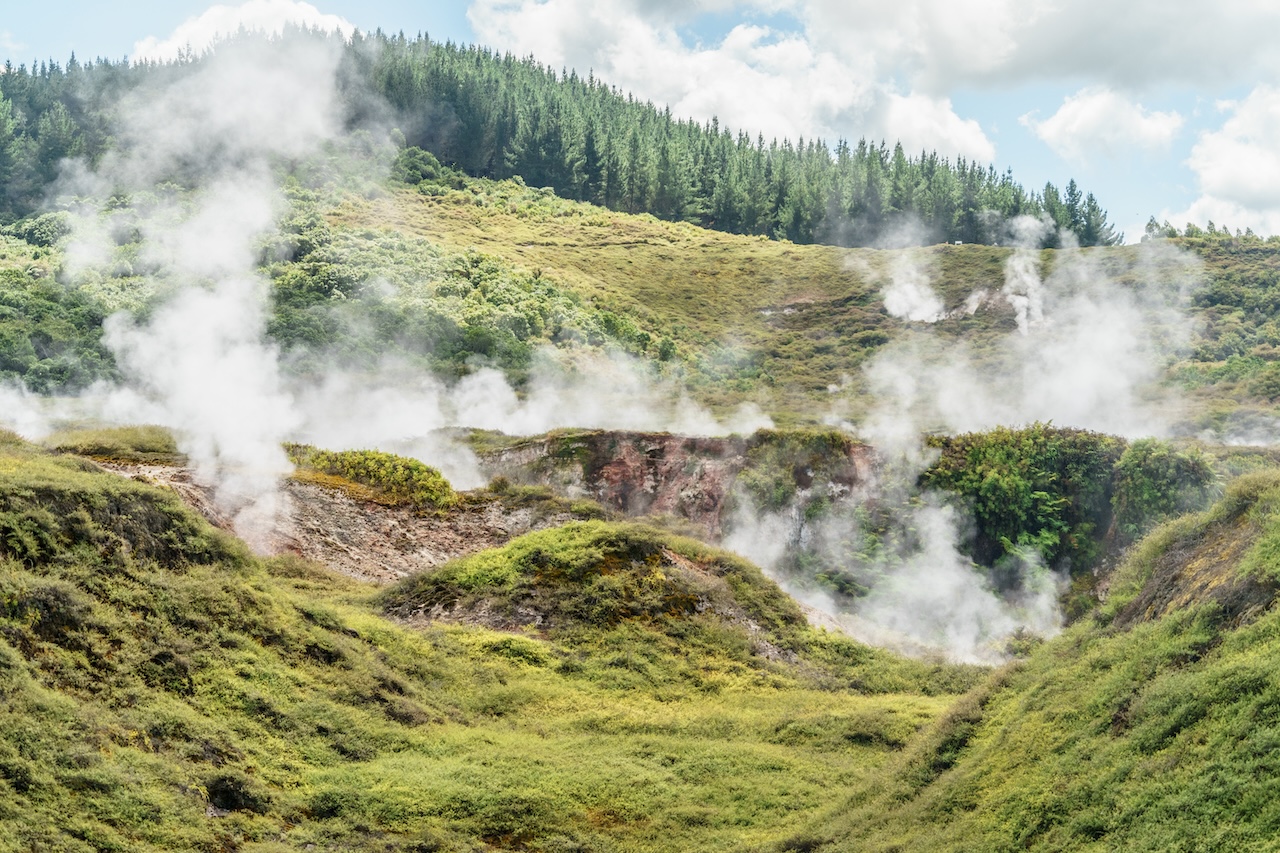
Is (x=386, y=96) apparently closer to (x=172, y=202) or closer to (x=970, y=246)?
(x=172, y=202)

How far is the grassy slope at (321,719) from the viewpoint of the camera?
12.7m

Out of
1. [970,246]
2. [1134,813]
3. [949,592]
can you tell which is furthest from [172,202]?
[1134,813]

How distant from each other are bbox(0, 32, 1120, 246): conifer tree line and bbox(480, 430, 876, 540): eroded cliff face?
61372 mm

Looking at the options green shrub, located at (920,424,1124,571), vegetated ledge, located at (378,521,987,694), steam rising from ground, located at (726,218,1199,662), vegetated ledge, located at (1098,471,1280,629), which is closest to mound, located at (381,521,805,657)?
vegetated ledge, located at (378,521,987,694)

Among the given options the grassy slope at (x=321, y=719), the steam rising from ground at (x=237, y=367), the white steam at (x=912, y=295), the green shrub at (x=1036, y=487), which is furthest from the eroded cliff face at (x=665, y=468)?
the white steam at (x=912, y=295)

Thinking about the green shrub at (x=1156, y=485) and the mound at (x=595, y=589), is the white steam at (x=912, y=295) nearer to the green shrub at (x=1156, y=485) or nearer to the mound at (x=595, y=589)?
the green shrub at (x=1156, y=485)

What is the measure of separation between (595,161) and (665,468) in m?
74.5

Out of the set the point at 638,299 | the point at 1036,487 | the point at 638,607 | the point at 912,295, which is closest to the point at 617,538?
the point at 638,607

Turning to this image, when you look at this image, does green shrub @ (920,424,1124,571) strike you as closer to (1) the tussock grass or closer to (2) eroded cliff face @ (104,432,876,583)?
(2) eroded cliff face @ (104,432,876,583)

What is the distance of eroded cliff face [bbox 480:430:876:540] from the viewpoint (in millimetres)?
31500

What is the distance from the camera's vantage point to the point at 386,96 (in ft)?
348

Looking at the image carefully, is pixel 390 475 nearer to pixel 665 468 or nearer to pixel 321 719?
pixel 665 468

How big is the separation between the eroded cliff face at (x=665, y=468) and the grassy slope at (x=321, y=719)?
10.4m

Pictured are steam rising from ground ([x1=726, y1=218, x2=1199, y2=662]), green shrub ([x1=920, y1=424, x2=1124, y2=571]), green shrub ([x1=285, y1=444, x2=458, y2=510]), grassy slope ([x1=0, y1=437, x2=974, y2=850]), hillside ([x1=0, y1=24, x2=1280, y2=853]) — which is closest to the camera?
hillside ([x1=0, y1=24, x2=1280, y2=853])
